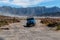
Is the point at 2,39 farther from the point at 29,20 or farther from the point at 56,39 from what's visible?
the point at 29,20

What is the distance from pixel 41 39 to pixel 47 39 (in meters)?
0.60

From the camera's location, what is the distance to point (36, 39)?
23688mm

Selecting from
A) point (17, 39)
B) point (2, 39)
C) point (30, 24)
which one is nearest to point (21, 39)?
point (17, 39)

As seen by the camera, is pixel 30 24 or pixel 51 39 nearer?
pixel 51 39

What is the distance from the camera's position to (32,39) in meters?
23.5

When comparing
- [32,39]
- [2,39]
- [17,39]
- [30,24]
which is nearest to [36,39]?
[32,39]

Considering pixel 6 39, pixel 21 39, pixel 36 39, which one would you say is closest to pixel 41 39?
pixel 36 39

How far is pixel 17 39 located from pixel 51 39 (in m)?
3.40

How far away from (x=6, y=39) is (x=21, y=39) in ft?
5.04

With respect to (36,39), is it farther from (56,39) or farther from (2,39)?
(2,39)

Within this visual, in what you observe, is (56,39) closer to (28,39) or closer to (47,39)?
(47,39)

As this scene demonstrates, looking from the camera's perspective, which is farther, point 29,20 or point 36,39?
point 29,20

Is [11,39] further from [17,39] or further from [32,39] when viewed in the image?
[32,39]

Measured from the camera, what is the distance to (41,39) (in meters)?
23.7
